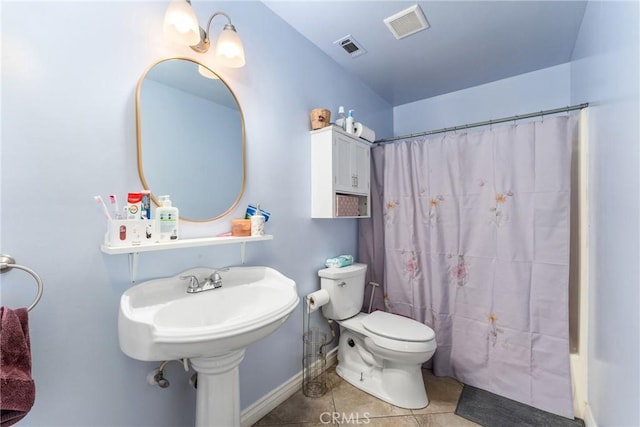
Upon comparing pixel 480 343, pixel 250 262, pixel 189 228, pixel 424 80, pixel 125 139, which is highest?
pixel 424 80

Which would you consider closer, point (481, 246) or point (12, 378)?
point (12, 378)

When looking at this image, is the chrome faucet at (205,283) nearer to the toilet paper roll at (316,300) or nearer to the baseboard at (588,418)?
the toilet paper roll at (316,300)

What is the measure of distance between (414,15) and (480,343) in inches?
81.8

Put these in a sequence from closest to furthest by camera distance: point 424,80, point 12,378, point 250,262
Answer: point 12,378 → point 250,262 → point 424,80

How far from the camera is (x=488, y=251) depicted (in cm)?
182

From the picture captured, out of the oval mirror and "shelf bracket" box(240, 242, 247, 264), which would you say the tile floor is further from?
the oval mirror

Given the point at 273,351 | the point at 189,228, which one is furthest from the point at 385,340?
the point at 189,228

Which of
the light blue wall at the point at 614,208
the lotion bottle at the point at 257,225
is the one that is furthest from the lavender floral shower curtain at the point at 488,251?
the lotion bottle at the point at 257,225

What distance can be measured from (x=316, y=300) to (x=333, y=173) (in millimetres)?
827

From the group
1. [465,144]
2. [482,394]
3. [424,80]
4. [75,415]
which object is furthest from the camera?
[424,80]

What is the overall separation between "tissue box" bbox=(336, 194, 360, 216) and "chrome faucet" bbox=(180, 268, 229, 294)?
0.87 m

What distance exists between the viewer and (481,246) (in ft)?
6.05

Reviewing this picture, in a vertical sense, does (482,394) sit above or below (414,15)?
below

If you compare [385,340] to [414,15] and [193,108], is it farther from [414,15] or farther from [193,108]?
[414,15]
